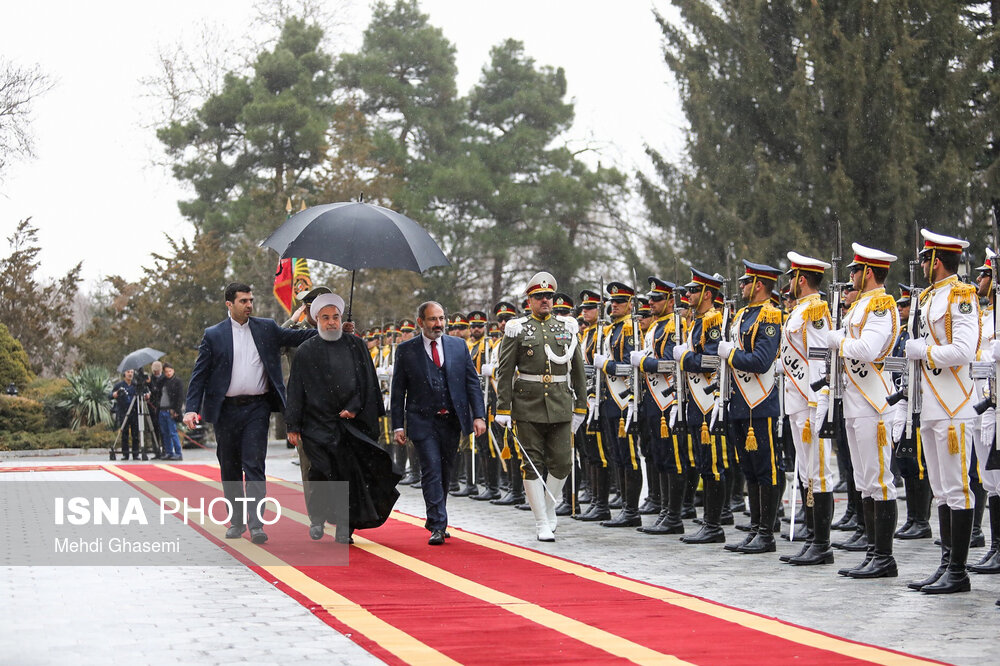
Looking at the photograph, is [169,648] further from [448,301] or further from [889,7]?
[448,301]

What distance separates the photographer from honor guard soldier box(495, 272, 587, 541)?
35.6 feet

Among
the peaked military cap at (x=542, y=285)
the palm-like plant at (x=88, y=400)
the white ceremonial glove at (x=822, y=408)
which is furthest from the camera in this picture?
the palm-like plant at (x=88, y=400)

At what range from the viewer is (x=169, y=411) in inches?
1016

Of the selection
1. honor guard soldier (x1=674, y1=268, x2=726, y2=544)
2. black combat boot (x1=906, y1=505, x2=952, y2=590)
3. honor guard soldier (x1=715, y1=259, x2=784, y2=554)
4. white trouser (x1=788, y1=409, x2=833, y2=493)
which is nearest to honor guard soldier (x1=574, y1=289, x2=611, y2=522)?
honor guard soldier (x1=674, y1=268, x2=726, y2=544)

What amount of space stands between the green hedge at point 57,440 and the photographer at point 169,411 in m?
2.11

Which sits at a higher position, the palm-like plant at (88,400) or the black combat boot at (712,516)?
the palm-like plant at (88,400)

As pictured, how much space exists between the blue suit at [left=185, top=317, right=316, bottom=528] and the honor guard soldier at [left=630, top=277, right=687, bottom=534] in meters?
3.29

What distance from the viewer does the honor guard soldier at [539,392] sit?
1084 cm

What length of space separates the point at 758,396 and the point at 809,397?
0.60 meters

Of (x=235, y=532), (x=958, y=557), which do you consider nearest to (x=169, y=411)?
(x=235, y=532)

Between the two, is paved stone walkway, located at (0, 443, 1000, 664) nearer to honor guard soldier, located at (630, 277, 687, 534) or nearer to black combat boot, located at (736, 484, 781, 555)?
black combat boot, located at (736, 484, 781, 555)

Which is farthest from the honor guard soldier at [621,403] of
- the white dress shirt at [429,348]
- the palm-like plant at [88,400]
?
the palm-like plant at [88,400]

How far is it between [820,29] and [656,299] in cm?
1650

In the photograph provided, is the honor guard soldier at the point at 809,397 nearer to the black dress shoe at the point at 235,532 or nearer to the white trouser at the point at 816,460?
the white trouser at the point at 816,460
